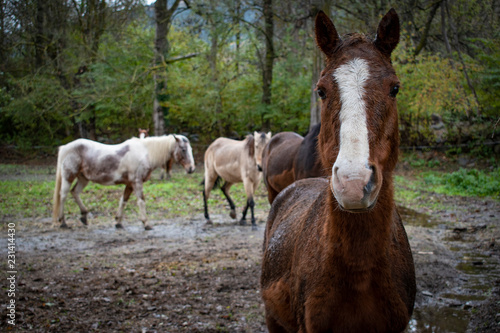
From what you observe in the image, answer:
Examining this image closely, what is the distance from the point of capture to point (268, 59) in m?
16.6

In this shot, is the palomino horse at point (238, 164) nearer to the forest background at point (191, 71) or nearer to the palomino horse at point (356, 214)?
the forest background at point (191, 71)

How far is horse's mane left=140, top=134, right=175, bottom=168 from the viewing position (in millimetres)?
8969

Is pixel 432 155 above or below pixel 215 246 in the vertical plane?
above

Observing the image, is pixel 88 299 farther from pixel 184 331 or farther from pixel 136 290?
pixel 184 331

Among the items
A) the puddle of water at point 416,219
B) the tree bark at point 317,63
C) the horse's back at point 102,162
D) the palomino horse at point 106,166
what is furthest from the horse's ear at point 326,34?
the horse's back at point 102,162

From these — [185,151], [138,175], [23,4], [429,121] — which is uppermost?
[23,4]

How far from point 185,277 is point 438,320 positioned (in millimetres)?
3012

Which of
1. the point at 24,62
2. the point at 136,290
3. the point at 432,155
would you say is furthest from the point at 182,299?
the point at 432,155

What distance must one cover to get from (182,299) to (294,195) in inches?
80.9

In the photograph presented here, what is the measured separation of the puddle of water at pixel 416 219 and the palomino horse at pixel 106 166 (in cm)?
572

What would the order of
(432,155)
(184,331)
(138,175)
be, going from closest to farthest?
(184,331) < (138,175) < (432,155)

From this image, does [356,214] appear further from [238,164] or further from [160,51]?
[160,51]

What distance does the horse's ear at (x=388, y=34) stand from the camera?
192 cm

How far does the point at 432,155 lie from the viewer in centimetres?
1605
